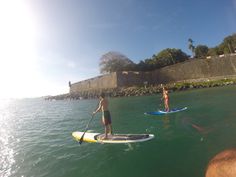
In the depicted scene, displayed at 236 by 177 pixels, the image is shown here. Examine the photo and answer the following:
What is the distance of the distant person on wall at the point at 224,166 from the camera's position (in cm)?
290

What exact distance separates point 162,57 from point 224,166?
86137 mm

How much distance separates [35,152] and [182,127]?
10.3 metres

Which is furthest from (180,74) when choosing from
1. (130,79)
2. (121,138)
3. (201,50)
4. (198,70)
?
(121,138)

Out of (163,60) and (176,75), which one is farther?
(163,60)

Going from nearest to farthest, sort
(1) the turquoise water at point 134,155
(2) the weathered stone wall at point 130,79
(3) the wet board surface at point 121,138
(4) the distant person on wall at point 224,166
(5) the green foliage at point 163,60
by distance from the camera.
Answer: (4) the distant person on wall at point 224,166 → (1) the turquoise water at point 134,155 → (3) the wet board surface at point 121,138 → (2) the weathered stone wall at point 130,79 → (5) the green foliage at point 163,60

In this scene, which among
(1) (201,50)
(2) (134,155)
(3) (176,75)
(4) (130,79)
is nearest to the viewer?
(2) (134,155)

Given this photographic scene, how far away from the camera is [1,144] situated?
1706 cm

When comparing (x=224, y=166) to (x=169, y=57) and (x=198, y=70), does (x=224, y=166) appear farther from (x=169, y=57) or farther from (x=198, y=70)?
(x=169, y=57)

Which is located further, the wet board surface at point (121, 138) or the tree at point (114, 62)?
the tree at point (114, 62)

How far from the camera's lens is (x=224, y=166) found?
2988mm

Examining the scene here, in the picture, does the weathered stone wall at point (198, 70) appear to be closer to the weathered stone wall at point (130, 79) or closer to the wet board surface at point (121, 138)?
the weathered stone wall at point (130, 79)

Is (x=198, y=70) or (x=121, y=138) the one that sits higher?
(x=198, y=70)

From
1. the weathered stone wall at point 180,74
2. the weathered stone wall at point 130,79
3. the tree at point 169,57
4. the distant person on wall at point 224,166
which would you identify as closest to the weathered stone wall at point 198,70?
the weathered stone wall at point 180,74

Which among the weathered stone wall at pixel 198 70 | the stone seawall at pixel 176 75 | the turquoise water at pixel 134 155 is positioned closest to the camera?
the turquoise water at pixel 134 155
